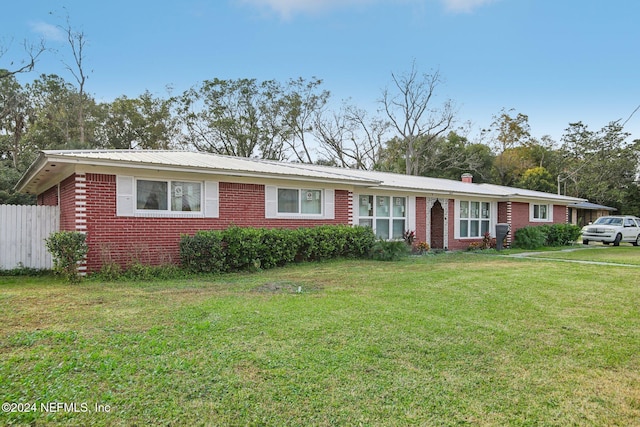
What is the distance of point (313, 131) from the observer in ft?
116

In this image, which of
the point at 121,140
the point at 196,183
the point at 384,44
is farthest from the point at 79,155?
the point at 121,140

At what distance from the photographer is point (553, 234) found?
2036cm

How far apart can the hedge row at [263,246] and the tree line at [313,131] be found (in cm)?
1691

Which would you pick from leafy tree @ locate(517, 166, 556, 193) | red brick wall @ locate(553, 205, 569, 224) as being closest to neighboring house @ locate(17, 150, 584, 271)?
red brick wall @ locate(553, 205, 569, 224)

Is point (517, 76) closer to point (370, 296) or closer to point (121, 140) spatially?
point (370, 296)

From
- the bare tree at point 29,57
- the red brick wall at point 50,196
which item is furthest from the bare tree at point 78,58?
the red brick wall at point 50,196

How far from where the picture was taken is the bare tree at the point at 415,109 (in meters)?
34.8

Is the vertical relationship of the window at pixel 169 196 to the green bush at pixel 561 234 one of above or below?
above

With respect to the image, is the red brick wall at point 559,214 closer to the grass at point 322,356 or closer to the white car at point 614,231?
the white car at point 614,231

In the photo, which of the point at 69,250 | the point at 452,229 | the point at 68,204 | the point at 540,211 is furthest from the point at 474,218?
the point at 69,250

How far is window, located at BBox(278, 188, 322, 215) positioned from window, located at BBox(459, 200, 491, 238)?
8.23m

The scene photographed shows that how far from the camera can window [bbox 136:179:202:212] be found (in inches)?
376

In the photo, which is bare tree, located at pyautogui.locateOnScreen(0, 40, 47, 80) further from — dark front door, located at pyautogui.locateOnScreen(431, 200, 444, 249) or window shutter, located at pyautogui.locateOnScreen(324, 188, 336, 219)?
dark front door, located at pyautogui.locateOnScreen(431, 200, 444, 249)

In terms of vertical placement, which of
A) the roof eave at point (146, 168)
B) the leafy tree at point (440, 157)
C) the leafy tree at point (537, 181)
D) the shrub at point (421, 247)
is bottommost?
the shrub at point (421, 247)
